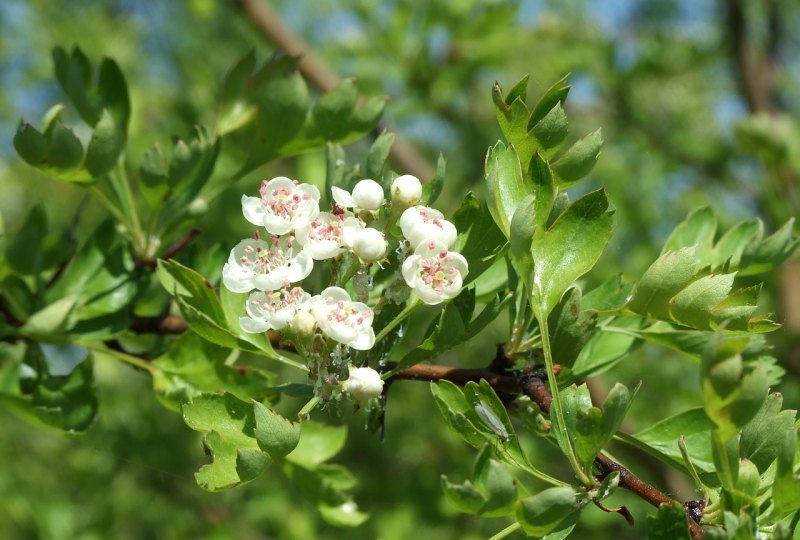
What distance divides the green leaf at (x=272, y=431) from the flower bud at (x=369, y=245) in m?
0.15

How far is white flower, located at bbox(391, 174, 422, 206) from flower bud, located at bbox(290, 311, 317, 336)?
12cm

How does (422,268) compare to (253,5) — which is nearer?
(422,268)

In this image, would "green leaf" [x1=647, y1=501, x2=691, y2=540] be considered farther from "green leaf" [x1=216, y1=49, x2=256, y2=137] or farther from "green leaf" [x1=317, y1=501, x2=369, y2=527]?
"green leaf" [x1=216, y1=49, x2=256, y2=137]

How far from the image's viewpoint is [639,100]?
2.23 metres

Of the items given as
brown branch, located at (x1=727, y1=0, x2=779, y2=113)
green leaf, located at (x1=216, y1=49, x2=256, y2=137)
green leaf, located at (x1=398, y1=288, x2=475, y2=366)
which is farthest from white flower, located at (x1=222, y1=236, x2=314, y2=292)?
brown branch, located at (x1=727, y1=0, x2=779, y2=113)

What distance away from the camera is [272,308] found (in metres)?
0.65

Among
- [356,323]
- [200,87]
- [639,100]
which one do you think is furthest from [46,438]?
[356,323]

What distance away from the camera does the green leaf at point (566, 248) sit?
2.10 ft

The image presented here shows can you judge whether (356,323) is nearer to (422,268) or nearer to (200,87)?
(422,268)

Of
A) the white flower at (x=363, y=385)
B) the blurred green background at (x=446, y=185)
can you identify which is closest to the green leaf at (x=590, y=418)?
the white flower at (x=363, y=385)

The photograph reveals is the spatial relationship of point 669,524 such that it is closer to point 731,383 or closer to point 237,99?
point 731,383

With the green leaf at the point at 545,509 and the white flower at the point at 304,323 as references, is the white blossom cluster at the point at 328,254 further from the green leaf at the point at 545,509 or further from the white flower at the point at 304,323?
the green leaf at the point at 545,509

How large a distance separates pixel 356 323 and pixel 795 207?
1.09 metres

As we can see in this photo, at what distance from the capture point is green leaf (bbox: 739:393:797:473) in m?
0.59
